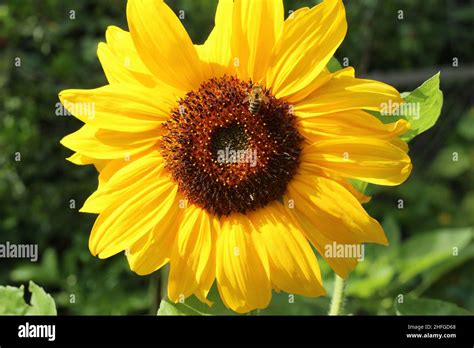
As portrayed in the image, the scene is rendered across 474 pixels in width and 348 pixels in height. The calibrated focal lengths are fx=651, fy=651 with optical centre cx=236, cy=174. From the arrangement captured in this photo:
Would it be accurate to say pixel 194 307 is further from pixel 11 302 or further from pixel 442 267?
pixel 442 267

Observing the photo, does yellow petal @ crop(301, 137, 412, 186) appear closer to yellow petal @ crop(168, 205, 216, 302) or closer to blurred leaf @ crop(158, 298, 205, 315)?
yellow petal @ crop(168, 205, 216, 302)

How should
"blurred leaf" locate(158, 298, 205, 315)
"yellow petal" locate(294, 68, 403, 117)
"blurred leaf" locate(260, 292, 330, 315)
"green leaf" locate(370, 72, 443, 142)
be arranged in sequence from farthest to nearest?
1. "blurred leaf" locate(260, 292, 330, 315)
2. "blurred leaf" locate(158, 298, 205, 315)
3. "green leaf" locate(370, 72, 443, 142)
4. "yellow petal" locate(294, 68, 403, 117)

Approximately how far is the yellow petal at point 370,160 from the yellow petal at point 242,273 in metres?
0.40

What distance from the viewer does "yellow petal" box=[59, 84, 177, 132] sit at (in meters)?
2.20

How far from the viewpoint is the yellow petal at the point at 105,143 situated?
224 cm

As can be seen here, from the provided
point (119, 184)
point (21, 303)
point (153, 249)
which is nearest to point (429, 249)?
point (153, 249)

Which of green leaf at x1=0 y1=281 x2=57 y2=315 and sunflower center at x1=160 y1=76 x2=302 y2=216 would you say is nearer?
sunflower center at x1=160 y1=76 x2=302 y2=216

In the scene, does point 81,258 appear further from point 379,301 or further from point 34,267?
point 379,301

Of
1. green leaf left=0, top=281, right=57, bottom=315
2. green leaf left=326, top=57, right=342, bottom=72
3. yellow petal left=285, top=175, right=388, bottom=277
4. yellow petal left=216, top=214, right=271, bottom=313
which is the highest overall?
green leaf left=326, top=57, right=342, bottom=72

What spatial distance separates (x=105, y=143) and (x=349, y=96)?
0.85 m

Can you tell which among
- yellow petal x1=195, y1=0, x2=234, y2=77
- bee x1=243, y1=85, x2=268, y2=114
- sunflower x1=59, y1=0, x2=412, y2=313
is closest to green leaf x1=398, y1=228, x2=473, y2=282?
sunflower x1=59, y1=0, x2=412, y2=313

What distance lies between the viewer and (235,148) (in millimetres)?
2361

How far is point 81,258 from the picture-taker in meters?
3.81

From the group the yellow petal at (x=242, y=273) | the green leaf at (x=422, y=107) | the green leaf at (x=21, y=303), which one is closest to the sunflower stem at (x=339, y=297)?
the yellow petal at (x=242, y=273)
